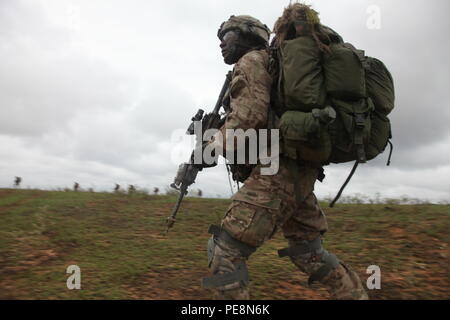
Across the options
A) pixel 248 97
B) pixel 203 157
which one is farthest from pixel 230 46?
pixel 203 157

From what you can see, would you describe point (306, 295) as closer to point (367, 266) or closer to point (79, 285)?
point (367, 266)

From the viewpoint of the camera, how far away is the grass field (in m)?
4.26

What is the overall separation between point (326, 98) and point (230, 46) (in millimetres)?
1011

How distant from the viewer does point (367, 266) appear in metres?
4.96

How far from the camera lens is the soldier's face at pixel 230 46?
348 centimetres

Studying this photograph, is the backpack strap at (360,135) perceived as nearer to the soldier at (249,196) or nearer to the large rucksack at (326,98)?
the large rucksack at (326,98)

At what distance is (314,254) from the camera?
3541mm

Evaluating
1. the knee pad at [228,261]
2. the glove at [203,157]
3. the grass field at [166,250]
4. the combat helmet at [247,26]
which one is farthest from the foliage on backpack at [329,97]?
the grass field at [166,250]

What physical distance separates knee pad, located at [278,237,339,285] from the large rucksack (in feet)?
2.90

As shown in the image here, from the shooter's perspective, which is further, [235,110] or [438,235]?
[438,235]

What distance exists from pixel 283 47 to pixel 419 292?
305 cm

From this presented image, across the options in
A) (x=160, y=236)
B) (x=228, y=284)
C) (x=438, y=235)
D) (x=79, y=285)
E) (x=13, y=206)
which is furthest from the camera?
(x=13, y=206)

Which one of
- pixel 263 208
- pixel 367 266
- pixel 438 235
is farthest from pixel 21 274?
pixel 438 235

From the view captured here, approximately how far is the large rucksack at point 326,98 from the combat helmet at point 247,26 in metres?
0.47
